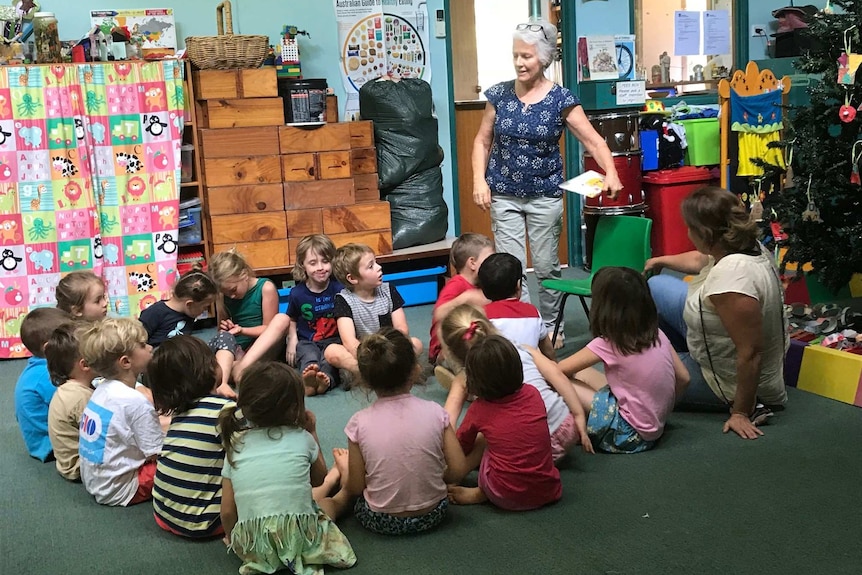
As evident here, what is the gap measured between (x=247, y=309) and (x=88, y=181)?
4.81 ft

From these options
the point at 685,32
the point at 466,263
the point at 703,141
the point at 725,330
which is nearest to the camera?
the point at 725,330

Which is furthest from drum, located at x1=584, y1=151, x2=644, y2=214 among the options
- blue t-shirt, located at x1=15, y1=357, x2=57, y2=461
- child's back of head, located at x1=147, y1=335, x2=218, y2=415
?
child's back of head, located at x1=147, y1=335, x2=218, y2=415

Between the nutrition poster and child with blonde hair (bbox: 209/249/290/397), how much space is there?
211cm

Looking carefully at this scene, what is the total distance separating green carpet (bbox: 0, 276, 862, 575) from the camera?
222 cm

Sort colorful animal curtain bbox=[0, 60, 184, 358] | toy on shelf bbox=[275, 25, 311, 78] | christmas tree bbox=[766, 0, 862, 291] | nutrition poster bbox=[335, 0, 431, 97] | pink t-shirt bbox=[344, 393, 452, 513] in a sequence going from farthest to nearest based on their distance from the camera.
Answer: nutrition poster bbox=[335, 0, 431, 97]
toy on shelf bbox=[275, 25, 311, 78]
colorful animal curtain bbox=[0, 60, 184, 358]
christmas tree bbox=[766, 0, 862, 291]
pink t-shirt bbox=[344, 393, 452, 513]

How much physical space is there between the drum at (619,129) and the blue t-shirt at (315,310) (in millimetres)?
2561

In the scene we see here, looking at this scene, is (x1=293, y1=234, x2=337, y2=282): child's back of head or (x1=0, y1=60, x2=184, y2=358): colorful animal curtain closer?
(x1=293, y1=234, x2=337, y2=282): child's back of head

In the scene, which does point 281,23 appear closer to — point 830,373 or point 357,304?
point 357,304

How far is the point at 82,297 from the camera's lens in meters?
3.42

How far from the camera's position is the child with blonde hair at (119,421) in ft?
8.46

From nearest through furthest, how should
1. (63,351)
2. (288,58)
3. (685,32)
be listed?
(63,351) → (288,58) → (685,32)

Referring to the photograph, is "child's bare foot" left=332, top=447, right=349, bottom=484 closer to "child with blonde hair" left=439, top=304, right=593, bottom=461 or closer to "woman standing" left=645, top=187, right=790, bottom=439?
"child with blonde hair" left=439, top=304, right=593, bottom=461

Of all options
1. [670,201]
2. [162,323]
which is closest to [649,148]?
[670,201]

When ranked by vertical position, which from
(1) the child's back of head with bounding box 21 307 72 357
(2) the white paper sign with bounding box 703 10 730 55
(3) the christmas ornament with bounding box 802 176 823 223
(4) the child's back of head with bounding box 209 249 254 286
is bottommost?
(1) the child's back of head with bounding box 21 307 72 357
